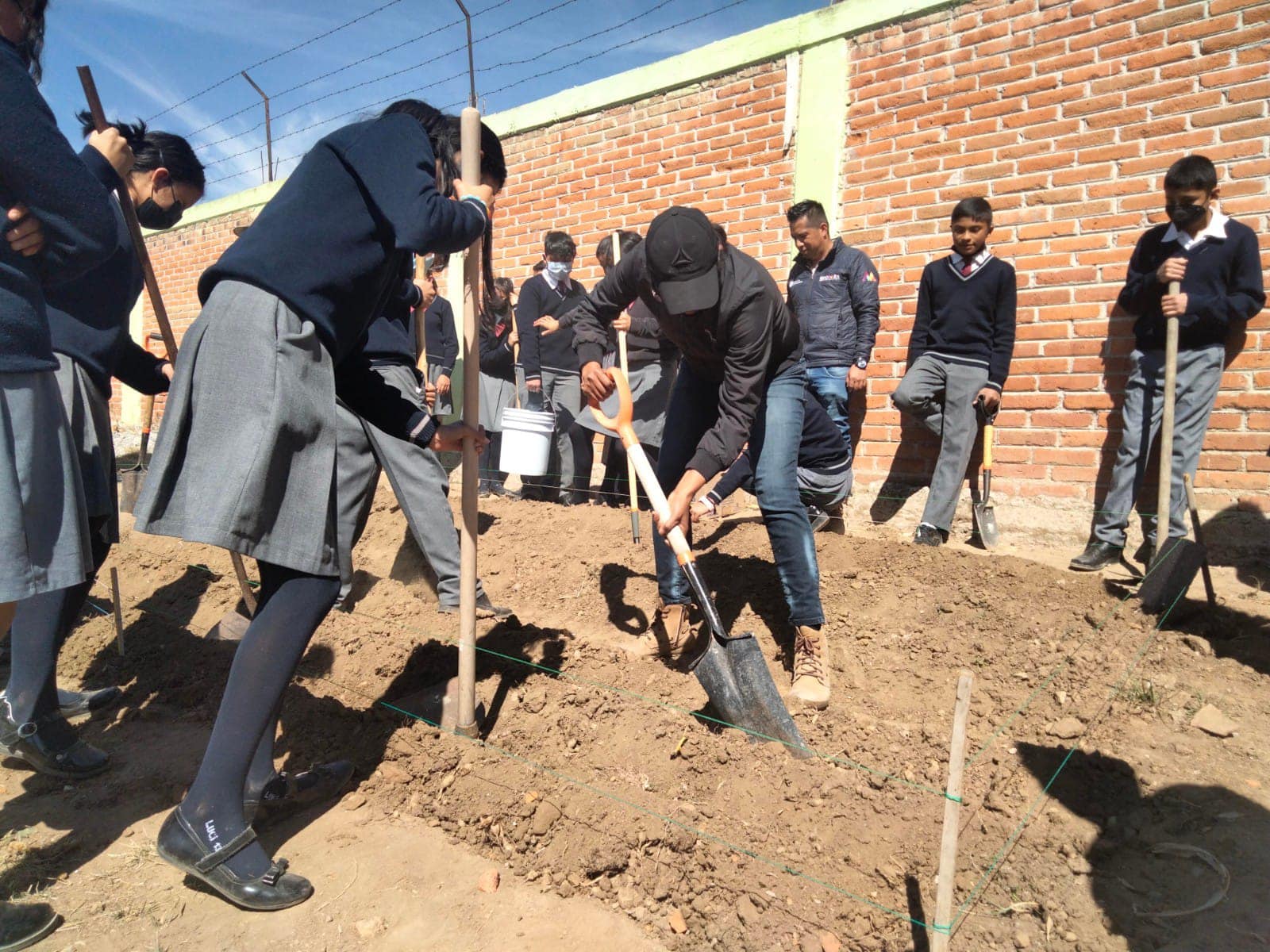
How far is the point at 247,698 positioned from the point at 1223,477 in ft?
14.5

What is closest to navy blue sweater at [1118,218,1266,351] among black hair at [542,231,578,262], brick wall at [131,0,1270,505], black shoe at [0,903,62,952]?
brick wall at [131,0,1270,505]

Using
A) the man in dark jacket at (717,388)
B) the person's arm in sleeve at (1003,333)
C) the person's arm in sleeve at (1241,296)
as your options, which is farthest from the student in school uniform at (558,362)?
the person's arm in sleeve at (1241,296)

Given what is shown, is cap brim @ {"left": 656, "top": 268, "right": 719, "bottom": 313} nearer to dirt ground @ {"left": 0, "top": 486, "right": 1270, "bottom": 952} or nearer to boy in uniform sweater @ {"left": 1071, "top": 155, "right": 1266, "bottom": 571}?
dirt ground @ {"left": 0, "top": 486, "right": 1270, "bottom": 952}

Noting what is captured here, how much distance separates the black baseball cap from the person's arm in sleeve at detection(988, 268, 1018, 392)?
2.52 m

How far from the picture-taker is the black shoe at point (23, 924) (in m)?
1.70

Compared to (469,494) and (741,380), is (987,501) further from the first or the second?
(469,494)

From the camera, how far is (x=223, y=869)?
1.76 metres

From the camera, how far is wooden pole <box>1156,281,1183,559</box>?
3.62 metres

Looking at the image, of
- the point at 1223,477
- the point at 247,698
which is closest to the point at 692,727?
the point at 247,698

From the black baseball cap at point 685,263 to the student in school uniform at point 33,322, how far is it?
4.89 ft

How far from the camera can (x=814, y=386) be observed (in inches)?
191

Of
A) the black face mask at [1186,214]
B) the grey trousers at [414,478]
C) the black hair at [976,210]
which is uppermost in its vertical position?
the black hair at [976,210]

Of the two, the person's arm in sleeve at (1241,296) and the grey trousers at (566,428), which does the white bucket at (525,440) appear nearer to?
the grey trousers at (566,428)

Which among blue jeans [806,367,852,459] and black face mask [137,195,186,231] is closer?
black face mask [137,195,186,231]
